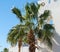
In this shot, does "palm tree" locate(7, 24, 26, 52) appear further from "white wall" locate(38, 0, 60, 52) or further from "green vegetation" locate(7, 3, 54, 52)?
"white wall" locate(38, 0, 60, 52)

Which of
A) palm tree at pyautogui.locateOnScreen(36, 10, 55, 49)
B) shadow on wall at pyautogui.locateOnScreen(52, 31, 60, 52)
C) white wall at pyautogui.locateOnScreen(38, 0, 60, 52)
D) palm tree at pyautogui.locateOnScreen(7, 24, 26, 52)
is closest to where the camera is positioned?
palm tree at pyautogui.locateOnScreen(36, 10, 55, 49)

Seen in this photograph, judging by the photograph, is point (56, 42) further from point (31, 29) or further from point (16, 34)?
point (16, 34)

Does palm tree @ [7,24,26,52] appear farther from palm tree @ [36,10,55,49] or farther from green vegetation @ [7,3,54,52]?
palm tree @ [36,10,55,49]

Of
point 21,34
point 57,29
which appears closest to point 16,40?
point 21,34

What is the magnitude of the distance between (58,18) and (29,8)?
8.66 ft

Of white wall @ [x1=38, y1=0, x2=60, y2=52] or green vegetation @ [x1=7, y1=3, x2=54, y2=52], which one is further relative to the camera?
white wall @ [x1=38, y1=0, x2=60, y2=52]

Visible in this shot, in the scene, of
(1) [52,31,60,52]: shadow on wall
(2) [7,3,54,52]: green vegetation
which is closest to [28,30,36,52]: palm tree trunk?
(2) [7,3,54,52]: green vegetation

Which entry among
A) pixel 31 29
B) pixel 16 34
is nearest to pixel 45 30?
pixel 31 29

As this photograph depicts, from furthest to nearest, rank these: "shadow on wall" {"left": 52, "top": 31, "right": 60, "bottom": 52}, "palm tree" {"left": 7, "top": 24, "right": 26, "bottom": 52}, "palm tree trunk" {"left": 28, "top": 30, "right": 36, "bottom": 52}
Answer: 1. "shadow on wall" {"left": 52, "top": 31, "right": 60, "bottom": 52}
2. "palm tree" {"left": 7, "top": 24, "right": 26, "bottom": 52}
3. "palm tree trunk" {"left": 28, "top": 30, "right": 36, "bottom": 52}

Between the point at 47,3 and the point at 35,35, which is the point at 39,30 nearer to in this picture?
the point at 35,35

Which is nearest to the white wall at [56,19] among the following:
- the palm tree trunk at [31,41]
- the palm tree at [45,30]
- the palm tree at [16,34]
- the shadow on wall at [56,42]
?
the shadow on wall at [56,42]

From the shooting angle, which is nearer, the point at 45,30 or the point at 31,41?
the point at 31,41

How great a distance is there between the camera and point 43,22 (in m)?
20.1

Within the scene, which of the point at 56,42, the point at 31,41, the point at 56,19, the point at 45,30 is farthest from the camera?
the point at 56,19
